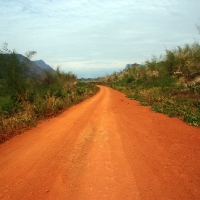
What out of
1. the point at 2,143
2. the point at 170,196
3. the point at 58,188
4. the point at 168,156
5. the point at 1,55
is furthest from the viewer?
the point at 1,55

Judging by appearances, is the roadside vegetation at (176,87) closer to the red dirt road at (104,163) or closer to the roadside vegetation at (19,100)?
the red dirt road at (104,163)

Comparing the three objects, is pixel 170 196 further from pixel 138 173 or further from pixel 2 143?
pixel 2 143

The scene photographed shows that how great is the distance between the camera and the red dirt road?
314 cm

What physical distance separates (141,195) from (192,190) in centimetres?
83

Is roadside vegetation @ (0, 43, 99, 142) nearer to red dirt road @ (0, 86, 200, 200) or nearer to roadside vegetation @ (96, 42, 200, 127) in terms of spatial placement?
red dirt road @ (0, 86, 200, 200)

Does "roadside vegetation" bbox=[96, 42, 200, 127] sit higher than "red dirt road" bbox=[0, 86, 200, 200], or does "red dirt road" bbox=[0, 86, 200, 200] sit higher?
"roadside vegetation" bbox=[96, 42, 200, 127]

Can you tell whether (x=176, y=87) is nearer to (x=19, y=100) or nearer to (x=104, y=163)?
(x=19, y=100)

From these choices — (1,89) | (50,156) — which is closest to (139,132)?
(50,156)

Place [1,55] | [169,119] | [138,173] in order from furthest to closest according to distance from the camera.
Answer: [1,55], [169,119], [138,173]

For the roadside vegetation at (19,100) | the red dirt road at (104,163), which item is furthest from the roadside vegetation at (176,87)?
the roadside vegetation at (19,100)

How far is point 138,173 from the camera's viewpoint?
3.59 meters

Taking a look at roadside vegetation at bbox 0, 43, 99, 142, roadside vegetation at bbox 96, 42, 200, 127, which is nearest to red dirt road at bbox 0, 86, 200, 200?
roadside vegetation at bbox 0, 43, 99, 142

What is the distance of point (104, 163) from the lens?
3994 mm

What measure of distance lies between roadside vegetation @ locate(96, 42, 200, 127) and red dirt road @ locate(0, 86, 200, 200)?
1875 mm
